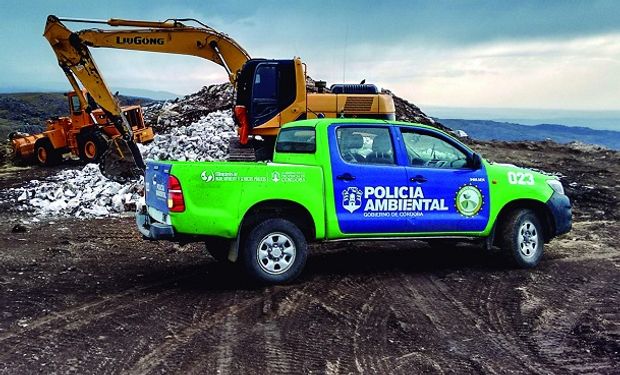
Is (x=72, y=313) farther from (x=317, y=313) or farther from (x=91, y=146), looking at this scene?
(x=91, y=146)

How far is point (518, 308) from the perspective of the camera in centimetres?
748

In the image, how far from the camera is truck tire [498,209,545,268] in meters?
9.31

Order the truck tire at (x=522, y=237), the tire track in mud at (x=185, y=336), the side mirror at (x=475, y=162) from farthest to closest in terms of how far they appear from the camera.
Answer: the truck tire at (x=522, y=237), the side mirror at (x=475, y=162), the tire track in mud at (x=185, y=336)

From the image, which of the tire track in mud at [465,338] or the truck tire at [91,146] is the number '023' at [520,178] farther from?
the truck tire at [91,146]

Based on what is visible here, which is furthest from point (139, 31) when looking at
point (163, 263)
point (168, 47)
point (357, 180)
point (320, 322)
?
point (320, 322)

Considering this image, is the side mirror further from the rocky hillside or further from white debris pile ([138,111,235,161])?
the rocky hillside

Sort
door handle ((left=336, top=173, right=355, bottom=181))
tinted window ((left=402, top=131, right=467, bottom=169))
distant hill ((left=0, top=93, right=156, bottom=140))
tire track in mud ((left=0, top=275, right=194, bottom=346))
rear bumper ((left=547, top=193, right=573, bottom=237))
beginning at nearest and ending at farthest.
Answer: tire track in mud ((left=0, top=275, right=194, bottom=346)) < door handle ((left=336, top=173, right=355, bottom=181)) < tinted window ((left=402, top=131, right=467, bottom=169)) < rear bumper ((left=547, top=193, right=573, bottom=237)) < distant hill ((left=0, top=93, right=156, bottom=140))

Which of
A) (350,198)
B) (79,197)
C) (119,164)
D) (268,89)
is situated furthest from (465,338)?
(119,164)

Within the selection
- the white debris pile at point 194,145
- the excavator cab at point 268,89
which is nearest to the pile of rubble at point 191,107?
the white debris pile at point 194,145

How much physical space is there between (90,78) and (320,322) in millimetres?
13268

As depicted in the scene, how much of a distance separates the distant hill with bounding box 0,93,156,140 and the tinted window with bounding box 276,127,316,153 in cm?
3821

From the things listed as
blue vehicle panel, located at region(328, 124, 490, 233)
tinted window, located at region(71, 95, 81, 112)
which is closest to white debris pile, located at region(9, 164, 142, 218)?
tinted window, located at region(71, 95, 81, 112)

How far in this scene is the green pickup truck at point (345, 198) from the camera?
7.79 metres

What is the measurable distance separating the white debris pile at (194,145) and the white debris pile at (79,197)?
2826 mm
